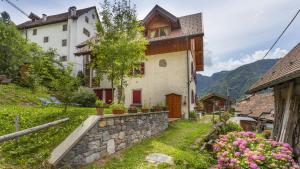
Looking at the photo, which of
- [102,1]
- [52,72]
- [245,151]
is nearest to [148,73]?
[102,1]

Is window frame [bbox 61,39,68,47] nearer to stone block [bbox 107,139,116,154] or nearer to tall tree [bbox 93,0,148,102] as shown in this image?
tall tree [bbox 93,0,148,102]

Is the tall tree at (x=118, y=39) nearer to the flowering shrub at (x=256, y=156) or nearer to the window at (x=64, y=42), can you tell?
the flowering shrub at (x=256, y=156)

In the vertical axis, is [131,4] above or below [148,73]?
above

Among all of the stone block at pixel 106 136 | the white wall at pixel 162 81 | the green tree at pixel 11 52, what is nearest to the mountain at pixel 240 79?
the white wall at pixel 162 81

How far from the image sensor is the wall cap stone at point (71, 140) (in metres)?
4.80

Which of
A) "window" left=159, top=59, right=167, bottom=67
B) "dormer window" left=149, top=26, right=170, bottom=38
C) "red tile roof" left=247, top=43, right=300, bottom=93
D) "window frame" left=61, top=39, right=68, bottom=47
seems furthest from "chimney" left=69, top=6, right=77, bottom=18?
"red tile roof" left=247, top=43, right=300, bottom=93

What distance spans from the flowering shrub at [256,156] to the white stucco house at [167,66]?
11125 millimetres

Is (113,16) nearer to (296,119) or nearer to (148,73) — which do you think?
(148,73)

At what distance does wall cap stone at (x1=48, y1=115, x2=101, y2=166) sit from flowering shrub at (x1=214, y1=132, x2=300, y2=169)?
334 cm

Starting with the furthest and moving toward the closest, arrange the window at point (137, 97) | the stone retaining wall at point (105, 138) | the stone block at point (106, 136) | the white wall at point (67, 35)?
the white wall at point (67, 35), the window at point (137, 97), the stone block at point (106, 136), the stone retaining wall at point (105, 138)

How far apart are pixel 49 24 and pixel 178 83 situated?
24624mm

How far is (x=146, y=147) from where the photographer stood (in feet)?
25.0

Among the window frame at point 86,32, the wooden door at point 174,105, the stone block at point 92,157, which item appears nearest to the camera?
the stone block at point 92,157

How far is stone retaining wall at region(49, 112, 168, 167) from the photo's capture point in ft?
16.4
